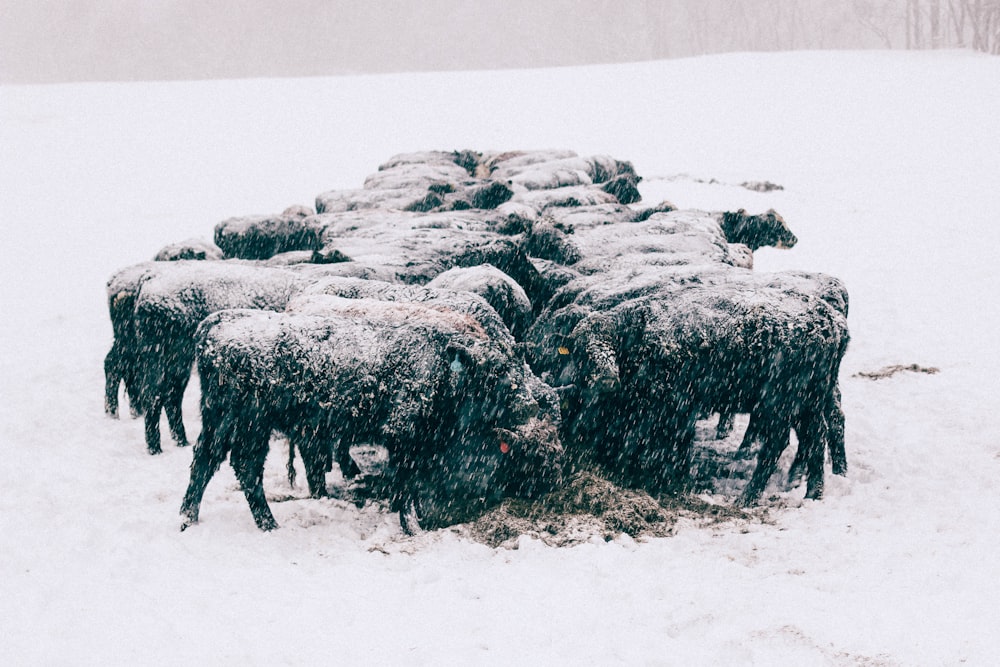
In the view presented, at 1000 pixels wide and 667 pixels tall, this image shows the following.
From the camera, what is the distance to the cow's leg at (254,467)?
598 centimetres

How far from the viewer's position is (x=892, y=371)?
32.2 feet

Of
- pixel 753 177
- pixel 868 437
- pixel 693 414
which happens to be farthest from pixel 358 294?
pixel 753 177

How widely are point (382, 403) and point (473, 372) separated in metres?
0.72

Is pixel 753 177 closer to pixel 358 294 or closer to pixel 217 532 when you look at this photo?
pixel 358 294

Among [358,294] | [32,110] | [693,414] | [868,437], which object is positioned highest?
[32,110]

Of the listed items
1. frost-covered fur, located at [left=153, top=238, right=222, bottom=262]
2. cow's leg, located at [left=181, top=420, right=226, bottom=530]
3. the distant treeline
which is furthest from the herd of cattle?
the distant treeline

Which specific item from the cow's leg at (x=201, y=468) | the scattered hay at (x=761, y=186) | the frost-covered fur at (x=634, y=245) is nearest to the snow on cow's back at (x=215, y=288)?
the cow's leg at (x=201, y=468)

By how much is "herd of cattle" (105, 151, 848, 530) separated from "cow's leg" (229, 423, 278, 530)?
0.02 m

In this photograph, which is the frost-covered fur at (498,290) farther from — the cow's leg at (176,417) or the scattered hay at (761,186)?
the scattered hay at (761,186)

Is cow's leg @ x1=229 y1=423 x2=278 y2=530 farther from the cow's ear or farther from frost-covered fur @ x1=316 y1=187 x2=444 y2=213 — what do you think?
frost-covered fur @ x1=316 y1=187 x2=444 y2=213

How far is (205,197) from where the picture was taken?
21766 mm

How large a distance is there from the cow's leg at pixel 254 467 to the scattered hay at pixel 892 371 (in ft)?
23.0

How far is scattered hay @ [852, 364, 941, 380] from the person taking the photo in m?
9.66

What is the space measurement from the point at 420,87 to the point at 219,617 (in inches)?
1369
